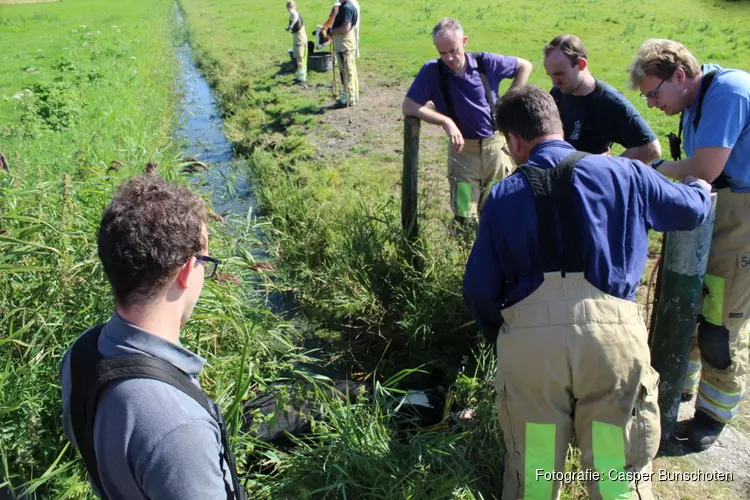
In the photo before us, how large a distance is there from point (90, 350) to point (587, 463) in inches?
70.3

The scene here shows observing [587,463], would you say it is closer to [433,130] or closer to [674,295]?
[674,295]

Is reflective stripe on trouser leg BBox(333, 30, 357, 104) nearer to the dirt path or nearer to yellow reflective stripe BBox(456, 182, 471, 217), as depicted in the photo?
the dirt path

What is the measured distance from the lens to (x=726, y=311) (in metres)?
2.91

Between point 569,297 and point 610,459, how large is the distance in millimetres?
653

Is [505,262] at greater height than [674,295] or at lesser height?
greater

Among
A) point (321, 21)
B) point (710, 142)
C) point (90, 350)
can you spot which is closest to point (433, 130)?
point (710, 142)

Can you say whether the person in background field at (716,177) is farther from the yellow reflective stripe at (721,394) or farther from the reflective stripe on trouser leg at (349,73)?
the reflective stripe on trouser leg at (349,73)

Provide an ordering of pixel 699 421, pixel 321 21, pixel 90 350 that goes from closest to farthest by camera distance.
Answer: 1. pixel 90 350
2. pixel 699 421
3. pixel 321 21

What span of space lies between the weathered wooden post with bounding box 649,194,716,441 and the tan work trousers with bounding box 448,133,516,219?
1.83 meters

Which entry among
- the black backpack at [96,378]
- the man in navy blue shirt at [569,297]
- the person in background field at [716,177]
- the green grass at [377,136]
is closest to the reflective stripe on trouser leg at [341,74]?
the green grass at [377,136]

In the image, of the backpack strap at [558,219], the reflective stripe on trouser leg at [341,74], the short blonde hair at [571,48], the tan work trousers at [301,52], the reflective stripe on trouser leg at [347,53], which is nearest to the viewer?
the backpack strap at [558,219]

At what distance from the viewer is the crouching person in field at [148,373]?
1.31 m

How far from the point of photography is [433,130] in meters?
8.61

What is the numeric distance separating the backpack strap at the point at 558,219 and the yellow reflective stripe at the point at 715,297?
121cm
